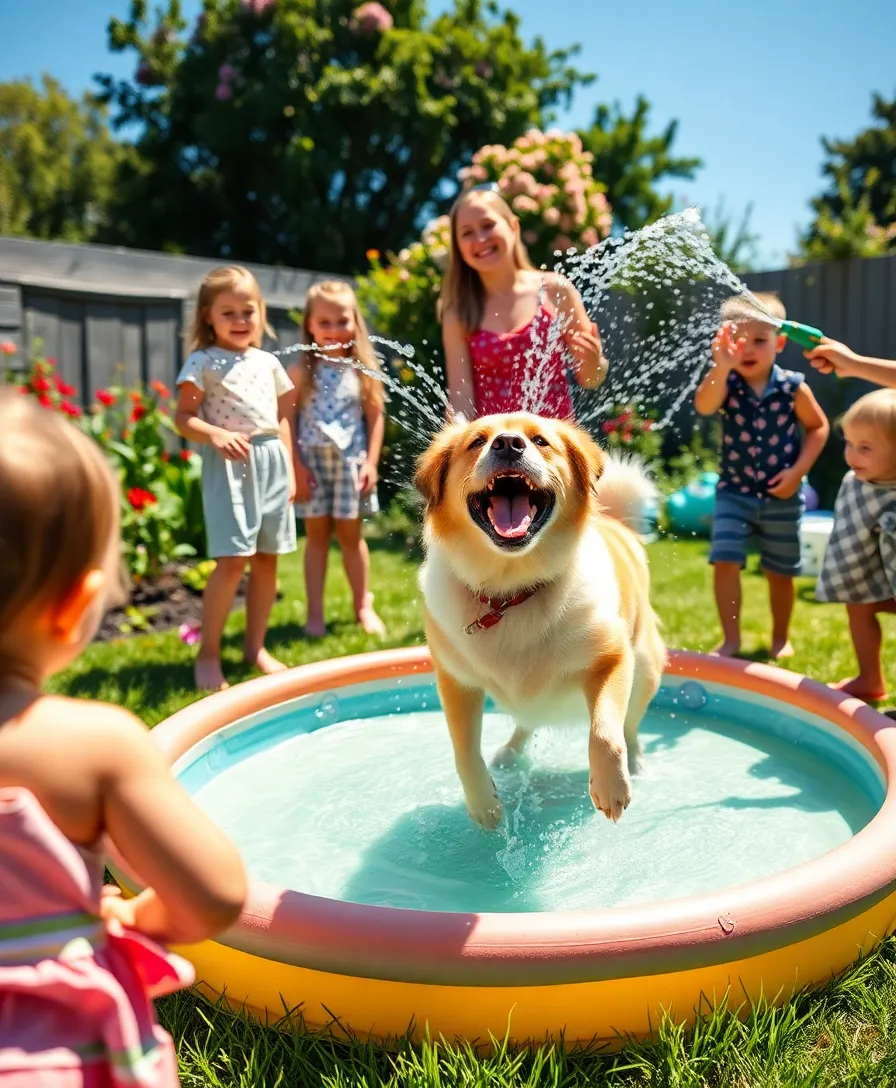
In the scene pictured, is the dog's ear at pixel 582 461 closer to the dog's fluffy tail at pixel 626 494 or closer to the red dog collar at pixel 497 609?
the red dog collar at pixel 497 609

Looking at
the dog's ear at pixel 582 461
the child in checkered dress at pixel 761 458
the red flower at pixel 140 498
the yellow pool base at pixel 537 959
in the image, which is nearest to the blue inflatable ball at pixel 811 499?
the child in checkered dress at pixel 761 458

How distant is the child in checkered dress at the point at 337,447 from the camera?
4898mm

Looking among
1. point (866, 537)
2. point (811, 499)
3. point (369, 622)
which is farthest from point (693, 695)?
point (811, 499)

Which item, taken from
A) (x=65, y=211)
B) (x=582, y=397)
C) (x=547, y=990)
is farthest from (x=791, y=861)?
(x=65, y=211)

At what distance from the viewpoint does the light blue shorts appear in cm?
420

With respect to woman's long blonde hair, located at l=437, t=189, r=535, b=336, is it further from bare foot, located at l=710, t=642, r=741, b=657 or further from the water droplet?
bare foot, located at l=710, t=642, r=741, b=657

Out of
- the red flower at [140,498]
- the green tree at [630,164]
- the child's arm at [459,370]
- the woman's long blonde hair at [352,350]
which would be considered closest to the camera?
the child's arm at [459,370]

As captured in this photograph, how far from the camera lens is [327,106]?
650 inches

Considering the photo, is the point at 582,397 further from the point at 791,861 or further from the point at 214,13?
the point at 214,13

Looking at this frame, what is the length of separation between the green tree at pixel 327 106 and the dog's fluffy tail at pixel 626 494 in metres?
14.7

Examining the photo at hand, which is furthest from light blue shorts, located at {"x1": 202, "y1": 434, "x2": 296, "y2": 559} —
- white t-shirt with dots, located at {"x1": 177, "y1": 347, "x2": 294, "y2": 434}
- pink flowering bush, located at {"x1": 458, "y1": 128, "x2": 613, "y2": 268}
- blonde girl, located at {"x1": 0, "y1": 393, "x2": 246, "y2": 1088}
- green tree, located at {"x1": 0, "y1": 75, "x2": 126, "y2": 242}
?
green tree, located at {"x1": 0, "y1": 75, "x2": 126, "y2": 242}

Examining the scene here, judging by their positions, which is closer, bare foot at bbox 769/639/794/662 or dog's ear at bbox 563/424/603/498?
dog's ear at bbox 563/424/603/498

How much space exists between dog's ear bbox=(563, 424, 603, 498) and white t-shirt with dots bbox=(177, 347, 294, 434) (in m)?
2.12

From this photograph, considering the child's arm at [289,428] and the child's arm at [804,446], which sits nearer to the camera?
the child's arm at [804,446]
